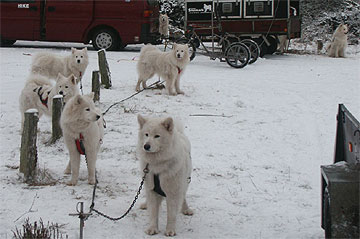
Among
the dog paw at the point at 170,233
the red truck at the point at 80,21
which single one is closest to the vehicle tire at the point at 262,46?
the red truck at the point at 80,21

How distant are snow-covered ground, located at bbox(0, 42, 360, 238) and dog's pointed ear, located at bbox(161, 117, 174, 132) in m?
1.03

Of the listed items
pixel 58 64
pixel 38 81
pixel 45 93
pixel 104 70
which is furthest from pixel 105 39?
pixel 45 93

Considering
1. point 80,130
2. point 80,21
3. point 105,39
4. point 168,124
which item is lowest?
point 80,130

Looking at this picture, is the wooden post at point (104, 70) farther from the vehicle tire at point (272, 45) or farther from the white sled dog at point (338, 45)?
the white sled dog at point (338, 45)

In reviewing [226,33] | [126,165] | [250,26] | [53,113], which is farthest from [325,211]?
[250,26]

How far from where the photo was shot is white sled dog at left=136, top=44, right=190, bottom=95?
1046 centimetres

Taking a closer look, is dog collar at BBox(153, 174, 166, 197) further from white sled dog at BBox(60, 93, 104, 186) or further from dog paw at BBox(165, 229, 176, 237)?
white sled dog at BBox(60, 93, 104, 186)

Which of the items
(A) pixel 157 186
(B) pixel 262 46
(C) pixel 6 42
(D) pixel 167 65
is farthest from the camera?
(C) pixel 6 42

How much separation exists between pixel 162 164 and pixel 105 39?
40.8ft

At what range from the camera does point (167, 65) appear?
10.5m

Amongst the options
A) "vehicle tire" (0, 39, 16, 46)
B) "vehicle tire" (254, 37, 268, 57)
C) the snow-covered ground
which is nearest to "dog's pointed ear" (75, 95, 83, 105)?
the snow-covered ground

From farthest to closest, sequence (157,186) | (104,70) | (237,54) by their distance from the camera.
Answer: (237,54), (104,70), (157,186)

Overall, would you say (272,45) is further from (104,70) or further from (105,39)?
(104,70)

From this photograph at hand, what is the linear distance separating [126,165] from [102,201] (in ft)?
4.09
